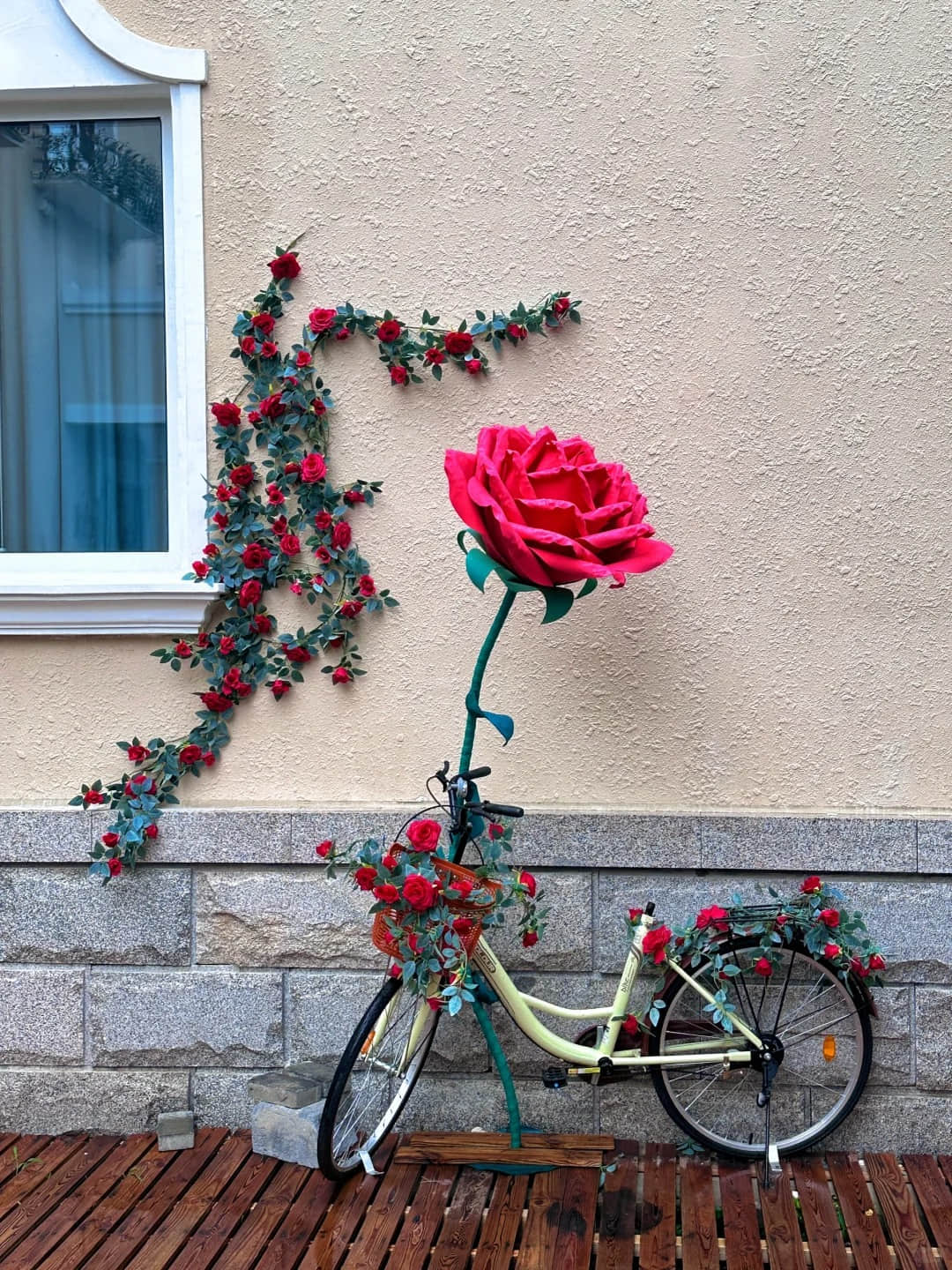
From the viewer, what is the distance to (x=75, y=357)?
3.87m

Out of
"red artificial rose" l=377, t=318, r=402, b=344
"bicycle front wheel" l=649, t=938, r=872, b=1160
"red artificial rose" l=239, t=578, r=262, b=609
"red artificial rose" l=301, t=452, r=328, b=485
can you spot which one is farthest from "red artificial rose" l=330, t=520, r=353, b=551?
"bicycle front wheel" l=649, t=938, r=872, b=1160

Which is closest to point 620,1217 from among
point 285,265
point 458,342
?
point 458,342

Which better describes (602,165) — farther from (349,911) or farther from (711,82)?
(349,911)

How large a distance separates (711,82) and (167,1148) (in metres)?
3.67

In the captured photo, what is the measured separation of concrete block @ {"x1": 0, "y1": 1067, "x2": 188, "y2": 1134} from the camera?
12.2 ft

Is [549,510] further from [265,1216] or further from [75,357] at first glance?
[265,1216]

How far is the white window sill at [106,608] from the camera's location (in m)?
3.62

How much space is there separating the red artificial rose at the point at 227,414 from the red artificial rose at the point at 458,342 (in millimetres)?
685

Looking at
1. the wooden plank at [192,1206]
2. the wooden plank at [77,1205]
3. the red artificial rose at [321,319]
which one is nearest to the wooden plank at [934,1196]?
the wooden plank at [192,1206]

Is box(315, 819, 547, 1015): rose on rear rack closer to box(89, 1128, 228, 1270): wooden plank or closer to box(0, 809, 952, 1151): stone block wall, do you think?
box(0, 809, 952, 1151): stone block wall

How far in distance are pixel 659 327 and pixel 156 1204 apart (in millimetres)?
2959

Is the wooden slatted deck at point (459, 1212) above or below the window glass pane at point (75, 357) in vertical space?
below

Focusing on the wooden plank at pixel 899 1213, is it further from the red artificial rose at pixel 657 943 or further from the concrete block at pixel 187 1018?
the concrete block at pixel 187 1018

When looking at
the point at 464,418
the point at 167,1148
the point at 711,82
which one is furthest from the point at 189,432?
the point at 167,1148
